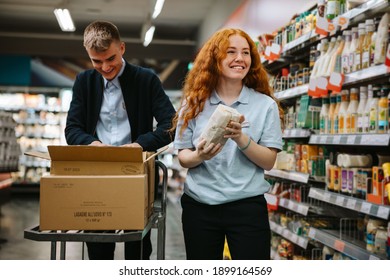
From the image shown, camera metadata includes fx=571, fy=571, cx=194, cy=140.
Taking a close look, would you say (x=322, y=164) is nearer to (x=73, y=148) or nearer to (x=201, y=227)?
(x=201, y=227)

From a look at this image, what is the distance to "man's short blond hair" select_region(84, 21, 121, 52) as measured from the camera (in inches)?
85.4

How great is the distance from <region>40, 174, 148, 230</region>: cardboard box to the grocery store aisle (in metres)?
2.96

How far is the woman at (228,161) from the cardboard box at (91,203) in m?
0.20

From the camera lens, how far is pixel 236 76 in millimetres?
1848

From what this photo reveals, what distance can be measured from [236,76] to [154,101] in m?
0.69

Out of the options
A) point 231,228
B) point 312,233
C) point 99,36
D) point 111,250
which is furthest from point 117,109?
point 312,233

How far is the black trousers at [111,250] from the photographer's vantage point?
2418mm

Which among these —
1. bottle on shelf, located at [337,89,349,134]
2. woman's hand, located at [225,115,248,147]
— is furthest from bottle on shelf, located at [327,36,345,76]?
woman's hand, located at [225,115,248,147]

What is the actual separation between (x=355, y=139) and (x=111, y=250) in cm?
133

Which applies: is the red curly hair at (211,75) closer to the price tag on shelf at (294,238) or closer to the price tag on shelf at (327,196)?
the price tag on shelf at (327,196)

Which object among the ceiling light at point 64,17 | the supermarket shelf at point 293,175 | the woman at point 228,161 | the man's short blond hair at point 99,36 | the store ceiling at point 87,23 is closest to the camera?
Answer: the woman at point 228,161

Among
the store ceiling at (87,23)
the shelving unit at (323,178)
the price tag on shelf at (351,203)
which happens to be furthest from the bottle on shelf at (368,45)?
the store ceiling at (87,23)

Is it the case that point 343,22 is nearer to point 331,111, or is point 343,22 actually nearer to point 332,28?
point 332,28
